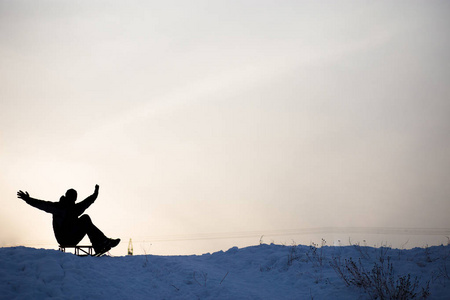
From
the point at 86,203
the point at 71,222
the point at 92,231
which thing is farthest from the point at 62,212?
the point at 92,231

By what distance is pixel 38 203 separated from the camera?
13.3 meters

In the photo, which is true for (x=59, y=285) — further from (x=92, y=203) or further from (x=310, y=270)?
(x=310, y=270)

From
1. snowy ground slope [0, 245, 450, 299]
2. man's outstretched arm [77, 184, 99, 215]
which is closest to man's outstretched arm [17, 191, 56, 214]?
man's outstretched arm [77, 184, 99, 215]

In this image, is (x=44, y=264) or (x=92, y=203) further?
(x=92, y=203)

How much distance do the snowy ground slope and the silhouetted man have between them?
2.96 ft

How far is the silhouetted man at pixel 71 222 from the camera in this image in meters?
13.3

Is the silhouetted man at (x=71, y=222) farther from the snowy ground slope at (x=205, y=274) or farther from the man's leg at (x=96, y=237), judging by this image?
the snowy ground slope at (x=205, y=274)

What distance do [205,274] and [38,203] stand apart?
6.30 meters

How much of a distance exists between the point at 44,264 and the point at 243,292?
18.0 feet

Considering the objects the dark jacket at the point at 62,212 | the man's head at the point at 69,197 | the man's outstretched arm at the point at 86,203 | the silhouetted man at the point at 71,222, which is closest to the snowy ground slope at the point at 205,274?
the silhouetted man at the point at 71,222

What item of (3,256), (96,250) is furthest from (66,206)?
(3,256)

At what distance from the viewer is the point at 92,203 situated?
14031 millimetres

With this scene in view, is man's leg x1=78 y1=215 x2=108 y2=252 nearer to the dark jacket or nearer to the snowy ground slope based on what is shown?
the dark jacket

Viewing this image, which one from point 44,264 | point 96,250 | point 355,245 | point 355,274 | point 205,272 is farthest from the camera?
point 355,245
